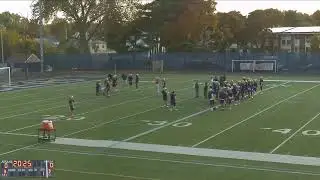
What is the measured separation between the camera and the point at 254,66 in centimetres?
5784

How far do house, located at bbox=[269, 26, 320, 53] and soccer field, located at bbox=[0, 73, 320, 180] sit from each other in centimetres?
5265

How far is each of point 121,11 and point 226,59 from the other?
16.0m

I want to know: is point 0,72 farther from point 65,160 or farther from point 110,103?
point 65,160

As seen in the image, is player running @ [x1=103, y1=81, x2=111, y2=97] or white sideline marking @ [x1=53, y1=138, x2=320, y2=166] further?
player running @ [x1=103, y1=81, x2=111, y2=97]

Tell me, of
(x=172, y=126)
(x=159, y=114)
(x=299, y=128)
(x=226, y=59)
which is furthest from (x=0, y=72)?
(x=299, y=128)

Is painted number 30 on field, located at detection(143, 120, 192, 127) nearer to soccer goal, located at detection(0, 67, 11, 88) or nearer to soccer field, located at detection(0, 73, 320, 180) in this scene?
soccer field, located at detection(0, 73, 320, 180)

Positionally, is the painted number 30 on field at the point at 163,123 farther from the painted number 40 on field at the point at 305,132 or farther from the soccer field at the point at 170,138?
the painted number 40 on field at the point at 305,132

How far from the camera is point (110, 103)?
103ft

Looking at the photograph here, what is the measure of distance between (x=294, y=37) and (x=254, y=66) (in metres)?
37.1

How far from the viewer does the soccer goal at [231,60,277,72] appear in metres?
56.9
